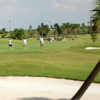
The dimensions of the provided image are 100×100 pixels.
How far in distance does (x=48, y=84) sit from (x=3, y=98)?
3.57 metres

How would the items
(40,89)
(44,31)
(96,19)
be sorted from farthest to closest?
1. (44,31)
2. (40,89)
3. (96,19)

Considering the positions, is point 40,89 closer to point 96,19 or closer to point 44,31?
point 96,19

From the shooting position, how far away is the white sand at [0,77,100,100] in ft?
42.0

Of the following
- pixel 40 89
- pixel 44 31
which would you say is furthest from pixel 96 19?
pixel 44 31

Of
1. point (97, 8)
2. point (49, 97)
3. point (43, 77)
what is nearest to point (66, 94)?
point (49, 97)

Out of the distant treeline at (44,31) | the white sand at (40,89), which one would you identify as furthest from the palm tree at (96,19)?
the distant treeline at (44,31)

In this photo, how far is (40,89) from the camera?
564 inches

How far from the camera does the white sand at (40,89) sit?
1281cm

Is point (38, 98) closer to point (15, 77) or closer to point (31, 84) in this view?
point (31, 84)

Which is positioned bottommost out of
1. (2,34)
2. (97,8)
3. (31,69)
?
(2,34)

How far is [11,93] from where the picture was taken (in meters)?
13.4

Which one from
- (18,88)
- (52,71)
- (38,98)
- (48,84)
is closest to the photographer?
(38,98)

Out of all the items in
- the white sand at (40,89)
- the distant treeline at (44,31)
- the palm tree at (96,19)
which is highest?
the palm tree at (96,19)

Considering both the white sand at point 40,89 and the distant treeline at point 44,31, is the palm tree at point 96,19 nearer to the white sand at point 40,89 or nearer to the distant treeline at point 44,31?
the white sand at point 40,89
